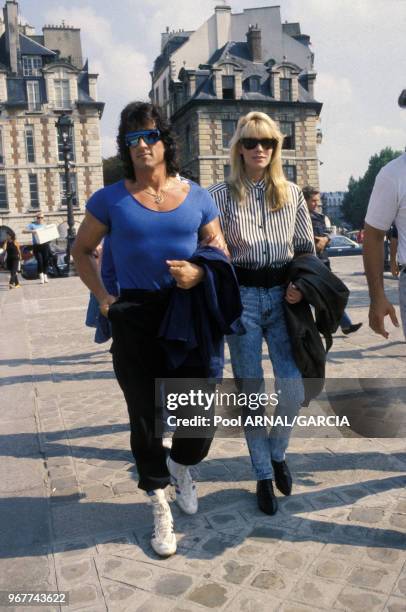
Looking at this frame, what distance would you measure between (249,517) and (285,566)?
1.62 feet

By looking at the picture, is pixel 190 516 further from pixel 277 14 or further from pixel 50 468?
pixel 277 14

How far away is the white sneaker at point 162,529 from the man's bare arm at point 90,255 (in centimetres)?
91

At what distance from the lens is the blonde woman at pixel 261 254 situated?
3262 millimetres

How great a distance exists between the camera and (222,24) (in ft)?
177

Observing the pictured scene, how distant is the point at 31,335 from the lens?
9.45 m

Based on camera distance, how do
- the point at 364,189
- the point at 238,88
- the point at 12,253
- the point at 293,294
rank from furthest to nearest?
the point at 364,189 → the point at 238,88 → the point at 12,253 → the point at 293,294

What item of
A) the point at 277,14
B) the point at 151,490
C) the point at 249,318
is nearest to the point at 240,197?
the point at 249,318

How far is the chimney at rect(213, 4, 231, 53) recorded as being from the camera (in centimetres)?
5381

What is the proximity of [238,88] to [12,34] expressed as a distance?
57.5ft

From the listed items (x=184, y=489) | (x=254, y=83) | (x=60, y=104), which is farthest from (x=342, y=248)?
(x=60, y=104)

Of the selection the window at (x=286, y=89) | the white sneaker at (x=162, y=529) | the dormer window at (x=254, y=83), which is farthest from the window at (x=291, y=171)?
the white sneaker at (x=162, y=529)

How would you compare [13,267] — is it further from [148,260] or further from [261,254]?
[148,260]

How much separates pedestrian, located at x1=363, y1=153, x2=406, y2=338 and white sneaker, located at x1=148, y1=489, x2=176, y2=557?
1327 millimetres

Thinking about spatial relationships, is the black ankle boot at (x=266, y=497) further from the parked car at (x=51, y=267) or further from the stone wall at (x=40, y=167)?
the stone wall at (x=40, y=167)
